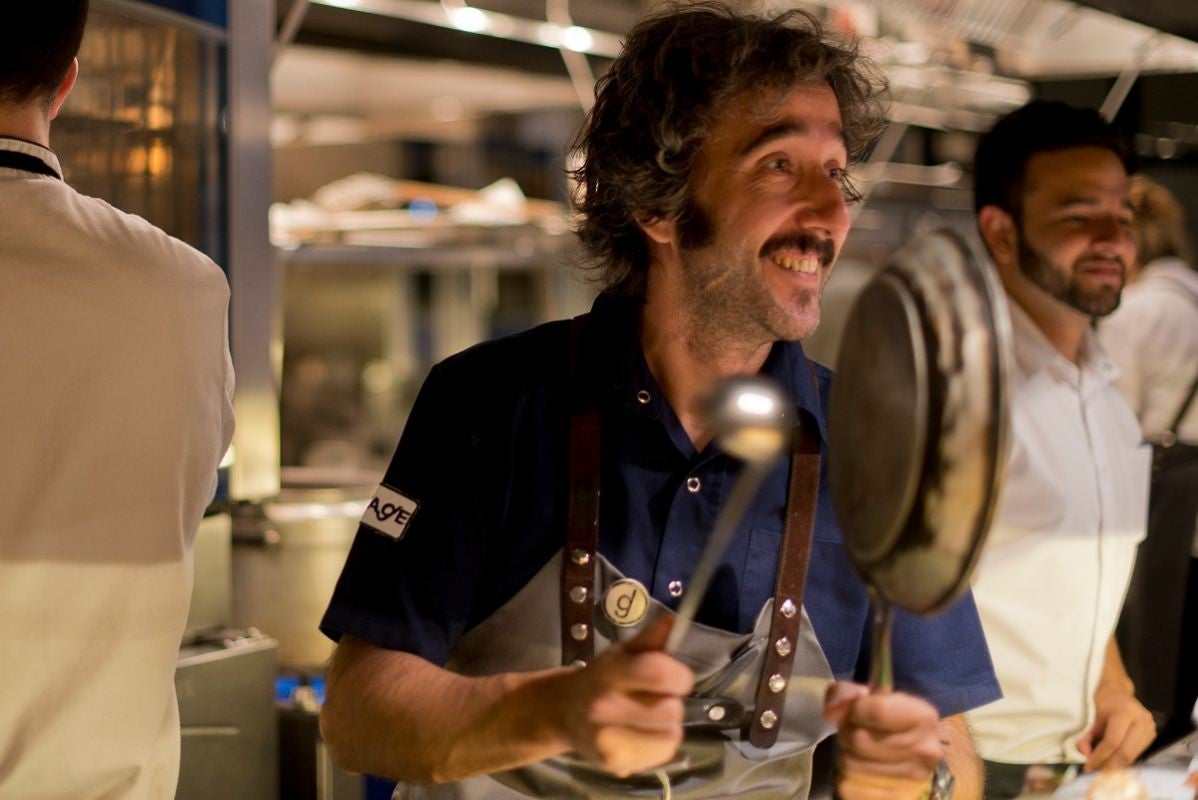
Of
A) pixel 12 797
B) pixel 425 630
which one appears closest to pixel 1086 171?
pixel 425 630

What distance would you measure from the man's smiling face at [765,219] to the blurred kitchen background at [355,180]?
33 cm

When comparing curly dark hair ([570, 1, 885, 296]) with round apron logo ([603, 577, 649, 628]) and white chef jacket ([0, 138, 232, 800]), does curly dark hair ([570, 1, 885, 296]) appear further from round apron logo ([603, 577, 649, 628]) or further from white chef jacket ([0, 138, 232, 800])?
white chef jacket ([0, 138, 232, 800])

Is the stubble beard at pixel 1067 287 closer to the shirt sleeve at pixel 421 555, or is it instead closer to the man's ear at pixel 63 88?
the shirt sleeve at pixel 421 555

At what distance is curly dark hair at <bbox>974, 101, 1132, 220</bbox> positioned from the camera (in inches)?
86.9

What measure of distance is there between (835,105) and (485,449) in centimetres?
52

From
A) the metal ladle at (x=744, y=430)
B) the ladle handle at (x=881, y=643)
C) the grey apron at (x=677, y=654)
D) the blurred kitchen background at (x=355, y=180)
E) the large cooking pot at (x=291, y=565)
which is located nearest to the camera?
the metal ladle at (x=744, y=430)

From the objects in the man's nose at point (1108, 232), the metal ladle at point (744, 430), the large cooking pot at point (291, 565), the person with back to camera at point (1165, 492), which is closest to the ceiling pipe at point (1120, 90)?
the person with back to camera at point (1165, 492)

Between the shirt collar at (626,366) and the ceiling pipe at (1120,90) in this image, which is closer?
the shirt collar at (626,366)

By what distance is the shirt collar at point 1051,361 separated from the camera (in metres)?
A: 2.13

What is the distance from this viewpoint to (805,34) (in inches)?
60.7

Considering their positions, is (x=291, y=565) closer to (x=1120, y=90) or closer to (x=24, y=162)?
(x=24, y=162)

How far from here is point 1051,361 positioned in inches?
83.9

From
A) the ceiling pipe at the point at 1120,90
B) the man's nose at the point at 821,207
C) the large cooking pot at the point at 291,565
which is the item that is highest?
the ceiling pipe at the point at 1120,90

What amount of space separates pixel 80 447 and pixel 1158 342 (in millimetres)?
2911
